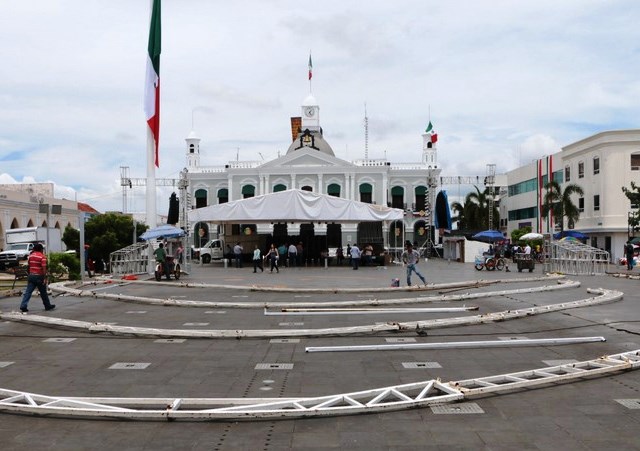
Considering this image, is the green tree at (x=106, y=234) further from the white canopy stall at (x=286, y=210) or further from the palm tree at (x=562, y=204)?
the palm tree at (x=562, y=204)

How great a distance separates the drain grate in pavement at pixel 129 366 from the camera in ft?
26.7

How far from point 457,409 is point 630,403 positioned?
1.73m

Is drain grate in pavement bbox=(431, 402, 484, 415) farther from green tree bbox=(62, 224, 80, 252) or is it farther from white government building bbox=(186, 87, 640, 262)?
white government building bbox=(186, 87, 640, 262)

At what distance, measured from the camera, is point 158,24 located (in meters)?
28.1

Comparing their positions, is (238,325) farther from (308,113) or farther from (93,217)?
(308,113)

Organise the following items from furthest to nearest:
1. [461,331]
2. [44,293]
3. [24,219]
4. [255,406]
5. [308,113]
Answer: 1. [308,113]
2. [24,219]
3. [44,293]
4. [461,331]
5. [255,406]

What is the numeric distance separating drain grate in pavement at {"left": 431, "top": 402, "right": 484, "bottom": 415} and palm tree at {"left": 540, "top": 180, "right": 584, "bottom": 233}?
43.8 m

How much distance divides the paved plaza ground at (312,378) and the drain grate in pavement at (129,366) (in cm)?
11

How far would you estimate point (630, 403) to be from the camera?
20.3 ft

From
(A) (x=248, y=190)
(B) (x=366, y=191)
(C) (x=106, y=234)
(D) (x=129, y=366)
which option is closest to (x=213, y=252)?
(C) (x=106, y=234)

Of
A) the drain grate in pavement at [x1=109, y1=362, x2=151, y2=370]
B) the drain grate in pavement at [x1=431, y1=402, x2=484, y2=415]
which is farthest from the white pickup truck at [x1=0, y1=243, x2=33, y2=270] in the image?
the drain grate in pavement at [x1=431, y1=402, x2=484, y2=415]

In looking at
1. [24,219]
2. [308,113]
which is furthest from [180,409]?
[308,113]

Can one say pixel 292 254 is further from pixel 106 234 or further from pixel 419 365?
pixel 419 365

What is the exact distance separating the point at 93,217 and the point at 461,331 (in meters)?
29.1
